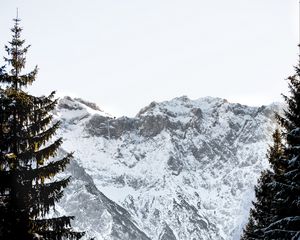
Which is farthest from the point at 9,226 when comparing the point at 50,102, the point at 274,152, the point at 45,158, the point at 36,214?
the point at 274,152

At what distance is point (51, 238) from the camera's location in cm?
1759

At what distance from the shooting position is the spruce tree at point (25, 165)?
16984 millimetres

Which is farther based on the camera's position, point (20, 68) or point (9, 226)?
point (20, 68)

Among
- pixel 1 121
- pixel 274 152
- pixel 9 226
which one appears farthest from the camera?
pixel 274 152

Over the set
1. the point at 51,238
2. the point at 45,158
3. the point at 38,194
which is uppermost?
the point at 45,158

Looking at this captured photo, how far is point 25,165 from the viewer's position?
17.8m

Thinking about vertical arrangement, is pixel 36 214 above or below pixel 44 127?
below

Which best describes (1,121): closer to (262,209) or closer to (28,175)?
(28,175)

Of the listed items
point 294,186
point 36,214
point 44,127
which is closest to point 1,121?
point 44,127

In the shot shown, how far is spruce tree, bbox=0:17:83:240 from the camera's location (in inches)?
669

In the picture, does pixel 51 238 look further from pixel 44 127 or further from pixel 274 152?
pixel 274 152

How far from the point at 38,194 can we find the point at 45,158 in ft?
4.09

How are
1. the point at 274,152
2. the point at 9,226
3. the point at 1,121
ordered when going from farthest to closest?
the point at 274,152 < the point at 1,121 < the point at 9,226

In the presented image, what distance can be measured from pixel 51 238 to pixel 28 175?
1.92 metres
